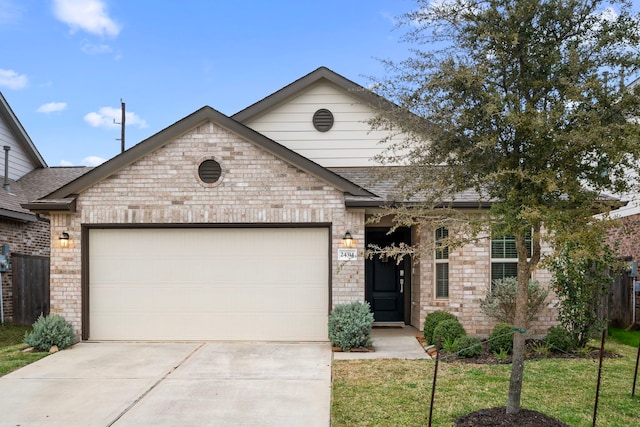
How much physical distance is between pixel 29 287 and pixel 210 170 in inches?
264

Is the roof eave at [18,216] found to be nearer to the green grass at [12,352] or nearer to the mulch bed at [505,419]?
the green grass at [12,352]

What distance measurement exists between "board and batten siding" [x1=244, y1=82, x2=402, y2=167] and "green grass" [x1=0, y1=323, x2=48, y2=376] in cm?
672

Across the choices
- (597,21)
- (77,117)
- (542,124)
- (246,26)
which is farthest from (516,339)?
(77,117)

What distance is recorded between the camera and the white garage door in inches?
404

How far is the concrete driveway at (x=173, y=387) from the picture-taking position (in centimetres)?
594

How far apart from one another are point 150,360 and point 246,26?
1161 cm

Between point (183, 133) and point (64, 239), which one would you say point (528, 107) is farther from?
point (64, 239)

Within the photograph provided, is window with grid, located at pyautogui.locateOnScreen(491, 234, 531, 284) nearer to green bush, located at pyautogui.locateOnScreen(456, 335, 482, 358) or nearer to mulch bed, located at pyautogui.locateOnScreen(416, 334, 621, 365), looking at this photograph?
mulch bed, located at pyautogui.locateOnScreen(416, 334, 621, 365)

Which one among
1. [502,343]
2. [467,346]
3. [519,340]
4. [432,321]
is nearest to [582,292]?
[502,343]

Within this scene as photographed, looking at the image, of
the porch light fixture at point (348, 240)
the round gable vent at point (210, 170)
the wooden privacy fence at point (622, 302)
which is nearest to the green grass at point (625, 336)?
the wooden privacy fence at point (622, 302)

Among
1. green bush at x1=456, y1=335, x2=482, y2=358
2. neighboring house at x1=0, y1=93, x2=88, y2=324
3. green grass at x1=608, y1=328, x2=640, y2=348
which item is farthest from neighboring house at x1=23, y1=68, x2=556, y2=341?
neighboring house at x1=0, y1=93, x2=88, y2=324

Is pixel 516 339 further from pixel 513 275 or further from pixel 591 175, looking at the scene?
pixel 513 275

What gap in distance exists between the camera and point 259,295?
33.8 ft

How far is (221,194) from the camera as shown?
1010cm
